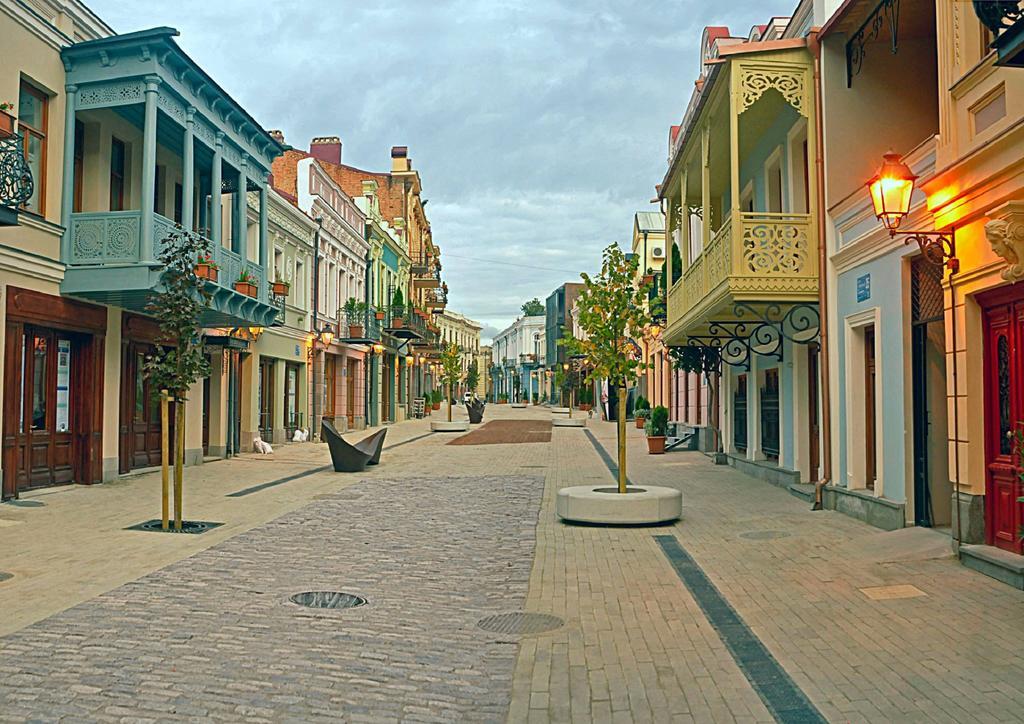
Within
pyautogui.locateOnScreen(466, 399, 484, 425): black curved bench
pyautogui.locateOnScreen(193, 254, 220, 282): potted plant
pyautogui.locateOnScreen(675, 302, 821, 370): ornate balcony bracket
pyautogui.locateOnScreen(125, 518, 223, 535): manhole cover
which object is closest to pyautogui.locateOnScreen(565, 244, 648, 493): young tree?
pyautogui.locateOnScreen(675, 302, 821, 370): ornate balcony bracket

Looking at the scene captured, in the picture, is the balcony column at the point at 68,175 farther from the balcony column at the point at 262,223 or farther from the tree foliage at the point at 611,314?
the tree foliage at the point at 611,314

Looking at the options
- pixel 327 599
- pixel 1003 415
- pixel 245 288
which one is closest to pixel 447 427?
pixel 245 288

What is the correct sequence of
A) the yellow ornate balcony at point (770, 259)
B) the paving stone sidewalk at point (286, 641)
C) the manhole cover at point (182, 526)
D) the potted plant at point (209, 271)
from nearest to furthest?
the paving stone sidewalk at point (286, 641)
the manhole cover at point (182, 526)
the yellow ornate balcony at point (770, 259)
the potted plant at point (209, 271)

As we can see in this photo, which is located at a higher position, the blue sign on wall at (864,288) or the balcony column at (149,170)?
the balcony column at (149,170)

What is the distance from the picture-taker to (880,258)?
10.3 metres

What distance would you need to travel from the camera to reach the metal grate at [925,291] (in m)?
9.20

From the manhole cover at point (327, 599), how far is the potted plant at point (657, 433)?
54.0 ft

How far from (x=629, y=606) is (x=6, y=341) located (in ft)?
31.4

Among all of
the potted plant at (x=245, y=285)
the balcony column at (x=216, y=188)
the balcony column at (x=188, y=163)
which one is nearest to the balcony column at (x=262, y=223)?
the potted plant at (x=245, y=285)

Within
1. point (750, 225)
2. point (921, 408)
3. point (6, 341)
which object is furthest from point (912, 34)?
point (6, 341)

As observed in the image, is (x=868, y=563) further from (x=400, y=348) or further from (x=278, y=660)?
(x=400, y=348)

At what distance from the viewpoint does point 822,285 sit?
39.3 feet

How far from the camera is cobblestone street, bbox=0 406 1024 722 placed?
4727 mm

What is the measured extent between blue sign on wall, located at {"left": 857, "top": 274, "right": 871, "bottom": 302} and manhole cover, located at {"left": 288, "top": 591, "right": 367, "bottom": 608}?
6.90 metres
